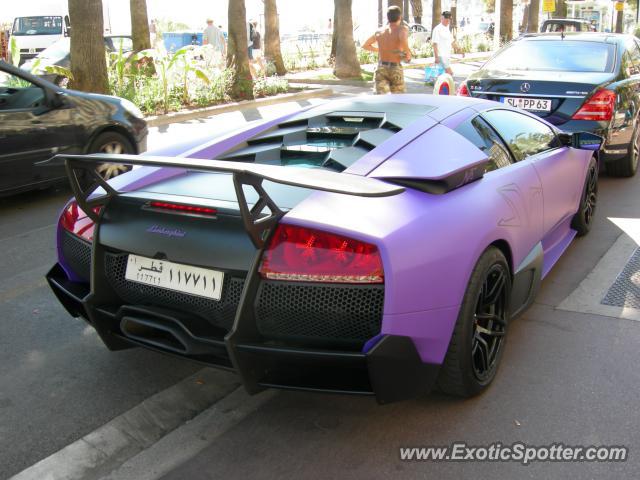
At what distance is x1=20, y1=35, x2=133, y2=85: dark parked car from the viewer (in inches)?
516

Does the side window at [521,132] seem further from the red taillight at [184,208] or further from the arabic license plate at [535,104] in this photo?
the arabic license plate at [535,104]

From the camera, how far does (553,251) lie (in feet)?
15.1

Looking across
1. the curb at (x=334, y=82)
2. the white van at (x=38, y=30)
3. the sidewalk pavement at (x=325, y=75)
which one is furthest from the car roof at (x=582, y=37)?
the white van at (x=38, y=30)

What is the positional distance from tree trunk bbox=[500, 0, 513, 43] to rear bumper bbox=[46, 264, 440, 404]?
31.1m

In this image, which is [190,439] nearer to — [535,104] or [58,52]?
[535,104]

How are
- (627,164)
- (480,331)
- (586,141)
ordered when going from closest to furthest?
(480,331)
(586,141)
(627,164)

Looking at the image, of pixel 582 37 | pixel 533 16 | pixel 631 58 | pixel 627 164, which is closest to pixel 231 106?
pixel 582 37

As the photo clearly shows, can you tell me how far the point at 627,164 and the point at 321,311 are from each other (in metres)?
6.64

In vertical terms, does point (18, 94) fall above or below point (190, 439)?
above

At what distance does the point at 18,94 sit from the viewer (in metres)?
7.23

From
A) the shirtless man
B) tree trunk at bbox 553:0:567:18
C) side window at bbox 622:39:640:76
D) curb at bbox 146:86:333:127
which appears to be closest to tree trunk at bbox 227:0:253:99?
curb at bbox 146:86:333:127

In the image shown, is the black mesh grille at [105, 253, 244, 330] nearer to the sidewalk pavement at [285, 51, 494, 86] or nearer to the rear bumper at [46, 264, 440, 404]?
the rear bumper at [46, 264, 440, 404]

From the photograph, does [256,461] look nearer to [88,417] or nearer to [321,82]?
[88,417]

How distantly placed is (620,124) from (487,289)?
517 cm
